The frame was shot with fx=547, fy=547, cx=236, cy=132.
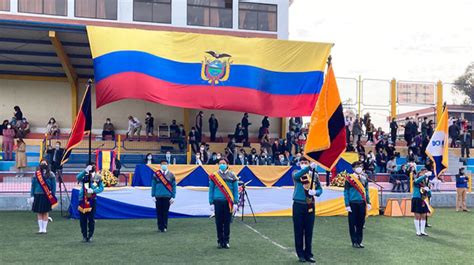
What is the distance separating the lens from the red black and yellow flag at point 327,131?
9.48 metres

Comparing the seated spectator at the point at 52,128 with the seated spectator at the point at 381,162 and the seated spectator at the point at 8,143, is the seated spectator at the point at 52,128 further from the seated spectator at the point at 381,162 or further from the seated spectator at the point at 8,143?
the seated spectator at the point at 381,162

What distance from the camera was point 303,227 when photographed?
9.54 meters

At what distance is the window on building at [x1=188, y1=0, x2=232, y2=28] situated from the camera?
29.6 meters

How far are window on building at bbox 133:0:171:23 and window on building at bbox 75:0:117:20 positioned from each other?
44.7 inches

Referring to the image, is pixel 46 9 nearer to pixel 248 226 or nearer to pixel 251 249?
pixel 248 226

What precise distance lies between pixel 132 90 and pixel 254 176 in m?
6.52

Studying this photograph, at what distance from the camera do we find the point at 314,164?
9266mm

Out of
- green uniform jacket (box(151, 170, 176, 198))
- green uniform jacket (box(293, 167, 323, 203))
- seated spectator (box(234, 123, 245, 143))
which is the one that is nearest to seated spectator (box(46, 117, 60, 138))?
seated spectator (box(234, 123, 245, 143))

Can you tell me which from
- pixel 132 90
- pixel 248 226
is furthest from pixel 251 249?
pixel 132 90

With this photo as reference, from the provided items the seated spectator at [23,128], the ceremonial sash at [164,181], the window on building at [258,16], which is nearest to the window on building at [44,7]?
the seated spectator at [23,128]

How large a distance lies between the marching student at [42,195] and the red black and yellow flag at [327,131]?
6.71 metres

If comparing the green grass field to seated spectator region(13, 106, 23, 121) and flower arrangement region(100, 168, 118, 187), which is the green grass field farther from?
seated spectator region(13, 106, 23, 121)

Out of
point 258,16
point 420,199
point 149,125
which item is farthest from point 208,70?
point 420,199

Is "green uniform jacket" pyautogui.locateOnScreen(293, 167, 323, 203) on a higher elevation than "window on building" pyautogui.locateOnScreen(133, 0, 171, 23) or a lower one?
lower
